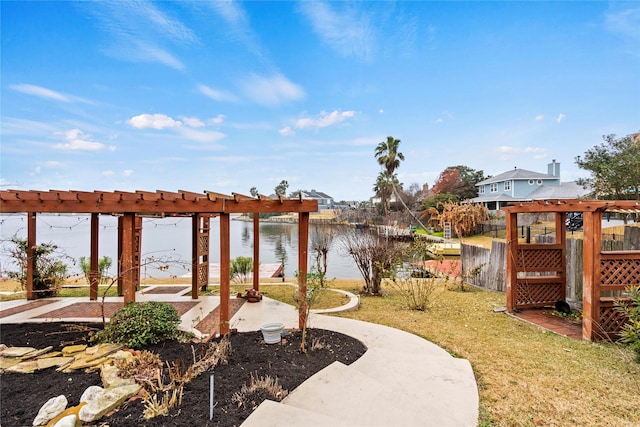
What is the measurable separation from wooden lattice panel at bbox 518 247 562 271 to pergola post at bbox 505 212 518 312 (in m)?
0.16

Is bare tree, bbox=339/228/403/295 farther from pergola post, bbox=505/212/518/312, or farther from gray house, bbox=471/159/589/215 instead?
gray house, bbox=471/159/589/215

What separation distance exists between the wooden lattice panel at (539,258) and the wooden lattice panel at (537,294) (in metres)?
0.36

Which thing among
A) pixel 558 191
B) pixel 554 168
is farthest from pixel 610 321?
pixel 554 168

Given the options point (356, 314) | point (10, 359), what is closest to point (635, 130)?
point (356, 314)

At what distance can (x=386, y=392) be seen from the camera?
316 centimetres

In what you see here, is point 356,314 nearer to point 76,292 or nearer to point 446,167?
point 76,292

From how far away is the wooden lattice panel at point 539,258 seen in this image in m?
6.83

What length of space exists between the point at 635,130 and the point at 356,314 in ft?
73.8

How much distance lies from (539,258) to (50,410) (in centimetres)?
809

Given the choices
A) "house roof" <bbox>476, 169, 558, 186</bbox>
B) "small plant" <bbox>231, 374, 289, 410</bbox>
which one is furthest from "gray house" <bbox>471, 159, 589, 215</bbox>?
"small plant" <bbox>231, 374, 289, 410</bbox>

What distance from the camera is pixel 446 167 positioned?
1636 inches

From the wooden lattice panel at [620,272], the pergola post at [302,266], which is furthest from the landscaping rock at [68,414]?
the wooden lattice panel at [620,272]

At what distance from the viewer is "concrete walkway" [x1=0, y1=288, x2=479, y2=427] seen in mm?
2643

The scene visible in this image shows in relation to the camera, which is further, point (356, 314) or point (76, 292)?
point (76, 292)
